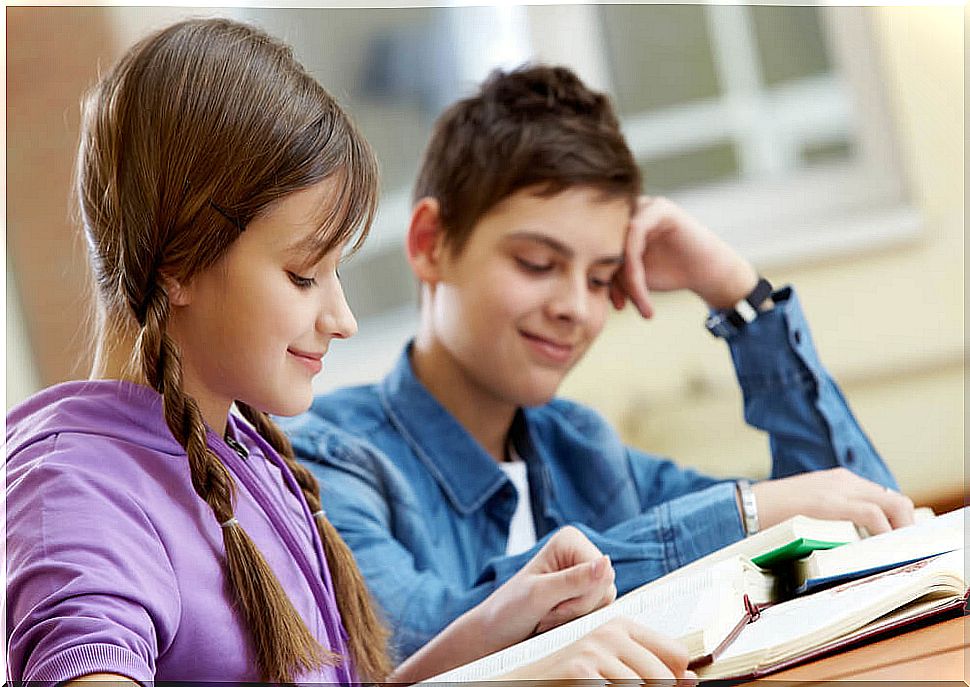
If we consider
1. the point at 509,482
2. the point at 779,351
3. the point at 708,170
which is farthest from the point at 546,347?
the point at 708,170

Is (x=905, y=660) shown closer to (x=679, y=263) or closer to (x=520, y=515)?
(x=520, y=515)

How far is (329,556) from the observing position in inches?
30.8

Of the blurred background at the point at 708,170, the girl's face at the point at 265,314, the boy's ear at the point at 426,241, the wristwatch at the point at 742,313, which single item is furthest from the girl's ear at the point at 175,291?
the blurred background at the point at 708,170

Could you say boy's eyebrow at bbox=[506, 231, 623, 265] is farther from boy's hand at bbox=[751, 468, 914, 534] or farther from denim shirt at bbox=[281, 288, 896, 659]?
boy's hand at bbox=[751, 468, 914, 534]

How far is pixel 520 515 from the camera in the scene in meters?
1.14

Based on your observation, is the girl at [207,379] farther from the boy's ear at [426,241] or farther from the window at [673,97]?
the window at [673,97]

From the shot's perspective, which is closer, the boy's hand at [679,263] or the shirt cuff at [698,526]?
the shirt cuff at [698,526]

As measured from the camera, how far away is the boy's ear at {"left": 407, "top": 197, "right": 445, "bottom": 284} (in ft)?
3.95

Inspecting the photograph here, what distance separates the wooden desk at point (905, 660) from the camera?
52 centimetres

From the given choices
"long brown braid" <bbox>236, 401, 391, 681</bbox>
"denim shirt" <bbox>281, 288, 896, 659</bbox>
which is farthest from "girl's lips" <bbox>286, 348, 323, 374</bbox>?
"denim shirt" <bbox>281, 288, 896, 659</bbox>

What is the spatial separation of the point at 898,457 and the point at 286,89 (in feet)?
5.26

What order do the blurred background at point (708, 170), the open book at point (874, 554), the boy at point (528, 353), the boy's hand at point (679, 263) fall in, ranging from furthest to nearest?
the blurred background at point (708, 170) < the boy's hand at point (679, 263) < the boy at point (528, 353) < the open book at point (874, 554)

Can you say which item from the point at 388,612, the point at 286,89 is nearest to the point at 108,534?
the point at 286,89

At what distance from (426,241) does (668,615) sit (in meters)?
0.67
